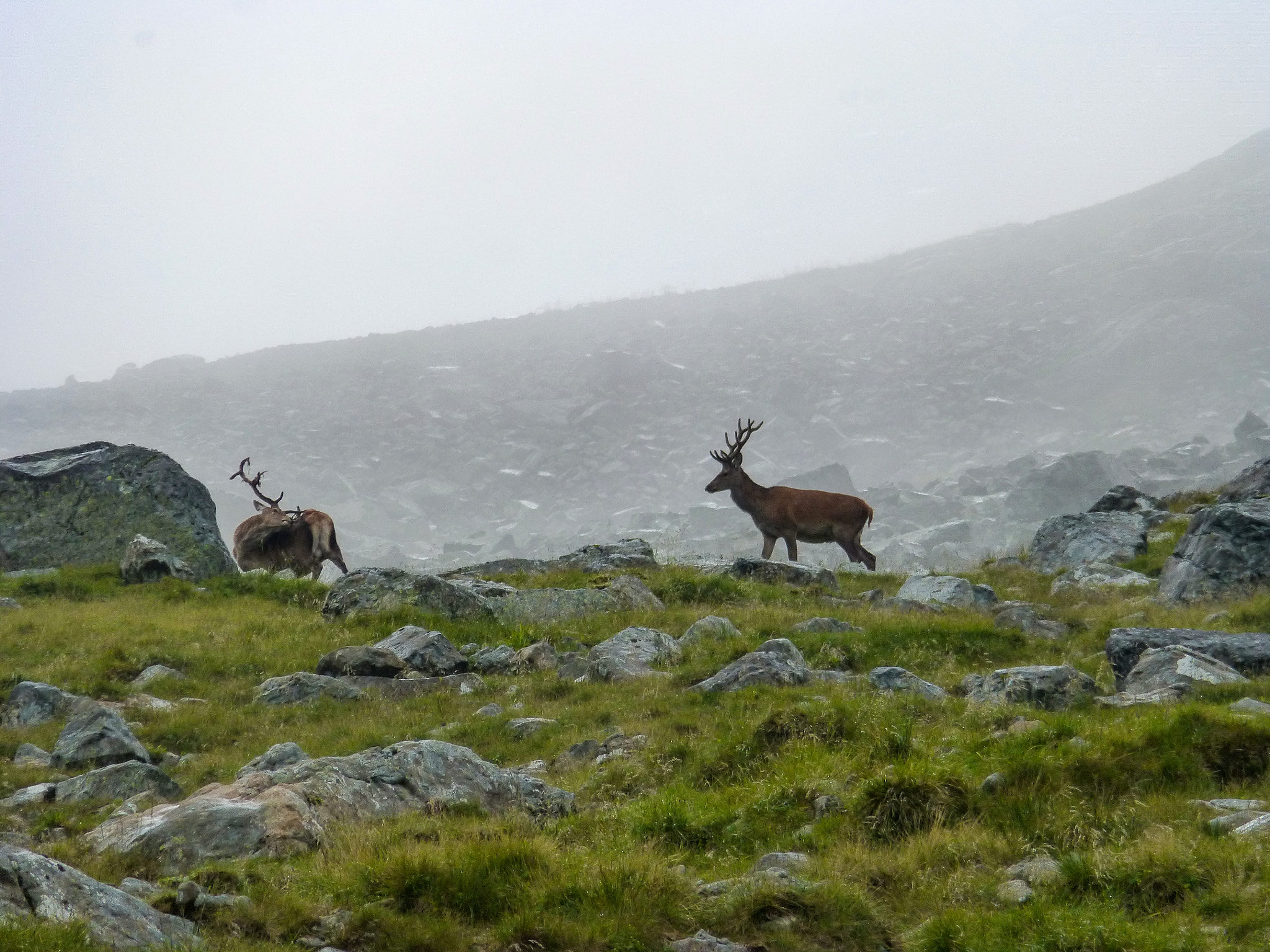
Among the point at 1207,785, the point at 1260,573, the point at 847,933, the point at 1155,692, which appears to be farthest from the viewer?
the point at 1260,573

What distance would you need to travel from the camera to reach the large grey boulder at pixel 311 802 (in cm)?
699

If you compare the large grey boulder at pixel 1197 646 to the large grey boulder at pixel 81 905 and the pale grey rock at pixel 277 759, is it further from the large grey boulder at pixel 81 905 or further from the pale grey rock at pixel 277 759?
the large grey boulder at pixel 81 905

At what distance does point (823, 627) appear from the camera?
1421cm

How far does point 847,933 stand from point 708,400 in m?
114

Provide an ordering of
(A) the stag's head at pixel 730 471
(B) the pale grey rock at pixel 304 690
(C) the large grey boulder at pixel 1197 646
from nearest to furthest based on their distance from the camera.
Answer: (C) the large grey boulder at pixel 1197 646
(B) the pale grey rock at pixel 304 690
(A) the stag's head at pixel 730 471

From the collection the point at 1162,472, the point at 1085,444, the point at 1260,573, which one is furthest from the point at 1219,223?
the point at 1260,573

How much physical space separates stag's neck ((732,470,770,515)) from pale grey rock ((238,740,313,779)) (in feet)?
59.4

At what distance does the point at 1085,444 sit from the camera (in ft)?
292

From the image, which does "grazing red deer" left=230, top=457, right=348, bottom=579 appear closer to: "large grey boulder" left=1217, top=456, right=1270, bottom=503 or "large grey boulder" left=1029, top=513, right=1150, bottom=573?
"large grey boulder" left=1029, top=513, right=1150, bottom=573

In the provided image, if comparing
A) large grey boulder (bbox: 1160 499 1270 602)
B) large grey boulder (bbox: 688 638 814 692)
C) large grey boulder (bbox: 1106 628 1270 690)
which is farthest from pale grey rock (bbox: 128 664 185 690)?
large grey boulder (bbox: 1160 499 1270 602)

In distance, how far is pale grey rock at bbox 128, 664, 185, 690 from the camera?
13.5m

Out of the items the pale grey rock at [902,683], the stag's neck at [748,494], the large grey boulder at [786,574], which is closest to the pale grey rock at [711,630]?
the pale grey rock at [902,683]

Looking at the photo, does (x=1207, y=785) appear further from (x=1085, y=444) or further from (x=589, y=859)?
(x=1085, y=444)

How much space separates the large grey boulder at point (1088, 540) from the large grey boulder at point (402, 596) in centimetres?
1091
